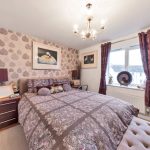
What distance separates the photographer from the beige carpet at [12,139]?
165 centimetres

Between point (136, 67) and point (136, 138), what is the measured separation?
2.30m

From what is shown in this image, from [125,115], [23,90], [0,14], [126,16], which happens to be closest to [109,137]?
[125,115]

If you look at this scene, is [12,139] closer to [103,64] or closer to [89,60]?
[103,64]

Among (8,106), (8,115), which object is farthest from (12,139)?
(8,106)

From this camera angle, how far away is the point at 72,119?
1.25m

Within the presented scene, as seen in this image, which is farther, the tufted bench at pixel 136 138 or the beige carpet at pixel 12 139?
the beige carpet at pixel 12 139

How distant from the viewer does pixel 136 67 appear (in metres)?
2.96

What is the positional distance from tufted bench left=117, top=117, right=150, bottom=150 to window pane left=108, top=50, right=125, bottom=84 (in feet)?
7.01

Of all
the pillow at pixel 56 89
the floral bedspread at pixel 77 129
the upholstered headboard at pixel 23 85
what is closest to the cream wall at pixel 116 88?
the floral bedspread at pixel 77 129

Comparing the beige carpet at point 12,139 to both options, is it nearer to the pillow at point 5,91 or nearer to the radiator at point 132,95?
the pillow at point 5,91

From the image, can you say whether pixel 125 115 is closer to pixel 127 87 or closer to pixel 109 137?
pixel 109 137

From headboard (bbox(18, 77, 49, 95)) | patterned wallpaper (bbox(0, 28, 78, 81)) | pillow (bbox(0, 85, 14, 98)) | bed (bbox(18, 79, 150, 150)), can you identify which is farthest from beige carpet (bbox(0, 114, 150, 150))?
patterned wallpaper (bbox(0, 28, 78, 81))

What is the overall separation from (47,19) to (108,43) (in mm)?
2114

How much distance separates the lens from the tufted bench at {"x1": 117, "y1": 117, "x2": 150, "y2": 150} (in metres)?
1.08
